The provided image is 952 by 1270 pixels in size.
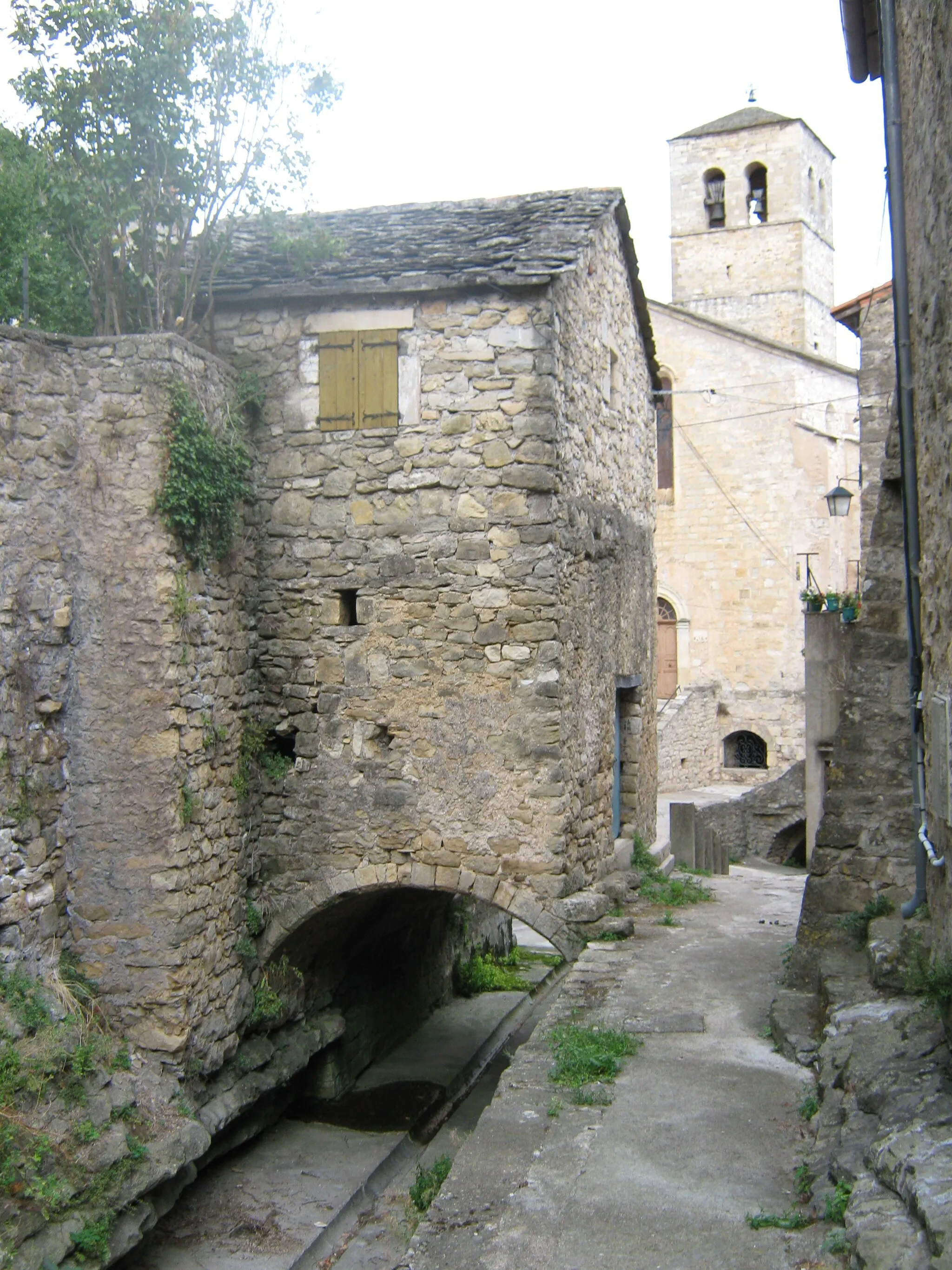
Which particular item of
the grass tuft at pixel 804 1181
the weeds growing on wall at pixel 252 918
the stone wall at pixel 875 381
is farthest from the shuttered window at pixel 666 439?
the grass tuft at pixel 804 1181

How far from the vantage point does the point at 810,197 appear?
1122 inches

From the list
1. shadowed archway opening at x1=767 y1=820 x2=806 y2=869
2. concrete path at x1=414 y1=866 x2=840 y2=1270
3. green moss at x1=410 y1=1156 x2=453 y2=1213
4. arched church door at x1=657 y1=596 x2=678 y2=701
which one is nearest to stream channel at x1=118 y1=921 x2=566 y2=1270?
green moss at x1=410 y1=1156 x2=453 y2=1213

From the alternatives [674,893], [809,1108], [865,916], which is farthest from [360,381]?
[809,1108]

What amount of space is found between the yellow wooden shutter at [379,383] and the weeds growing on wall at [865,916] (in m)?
4.65

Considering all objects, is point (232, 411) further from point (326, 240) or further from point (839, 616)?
point (839, 616)

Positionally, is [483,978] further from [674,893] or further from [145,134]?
[145,134]

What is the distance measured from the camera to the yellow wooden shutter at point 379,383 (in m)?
8.67

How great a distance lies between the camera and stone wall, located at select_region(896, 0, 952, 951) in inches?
195

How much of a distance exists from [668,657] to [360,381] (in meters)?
16.5

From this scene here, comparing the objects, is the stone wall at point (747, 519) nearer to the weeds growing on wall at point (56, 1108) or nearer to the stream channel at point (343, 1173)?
the stream channel at point (343, 1173)

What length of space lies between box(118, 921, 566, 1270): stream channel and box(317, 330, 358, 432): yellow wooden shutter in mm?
4776

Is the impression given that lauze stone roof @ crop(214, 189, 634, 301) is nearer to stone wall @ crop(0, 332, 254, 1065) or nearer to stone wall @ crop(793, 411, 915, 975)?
stone wall @ crop(0, 332, 254, 1065)

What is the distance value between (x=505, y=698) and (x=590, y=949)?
78.0 inches

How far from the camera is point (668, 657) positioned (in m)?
24.3
